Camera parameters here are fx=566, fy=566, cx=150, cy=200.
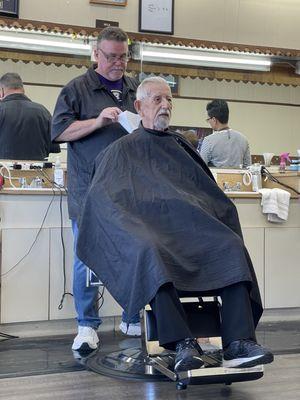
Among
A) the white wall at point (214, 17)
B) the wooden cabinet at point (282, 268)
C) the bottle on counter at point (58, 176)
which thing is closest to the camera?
the bottle on counter at point (58, 176)

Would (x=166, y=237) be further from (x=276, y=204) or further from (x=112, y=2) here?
(x=112, y=2)

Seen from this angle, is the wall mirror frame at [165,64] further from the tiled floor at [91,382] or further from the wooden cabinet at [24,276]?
the tiled floor at [91,382]

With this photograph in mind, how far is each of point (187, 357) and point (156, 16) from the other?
14.6ft

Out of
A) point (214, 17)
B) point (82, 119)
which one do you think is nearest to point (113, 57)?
point (82, 119)


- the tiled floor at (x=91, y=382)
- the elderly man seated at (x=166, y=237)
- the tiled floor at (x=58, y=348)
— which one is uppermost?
A: the elderly man seated at (x=166, y=237)

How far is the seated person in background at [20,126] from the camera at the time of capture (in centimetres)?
354

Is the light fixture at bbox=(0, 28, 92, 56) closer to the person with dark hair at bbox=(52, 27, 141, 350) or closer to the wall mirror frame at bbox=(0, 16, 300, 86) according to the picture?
the wall mirror frame at bbox=(0, 16, 300, 86)

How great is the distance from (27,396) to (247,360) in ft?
2.62

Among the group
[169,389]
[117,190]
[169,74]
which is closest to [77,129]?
[117,190]

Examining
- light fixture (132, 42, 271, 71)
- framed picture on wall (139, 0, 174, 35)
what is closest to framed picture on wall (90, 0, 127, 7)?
framed picture on wall (139, 0, 174, 35)

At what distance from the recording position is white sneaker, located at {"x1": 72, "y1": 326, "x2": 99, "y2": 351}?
8.74 feet

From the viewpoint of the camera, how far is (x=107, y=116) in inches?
97.5

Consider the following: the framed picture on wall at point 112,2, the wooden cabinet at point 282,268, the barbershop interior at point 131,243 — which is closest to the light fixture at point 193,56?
the barbershop interior at point 131,243

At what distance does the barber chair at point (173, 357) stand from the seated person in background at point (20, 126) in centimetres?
153
